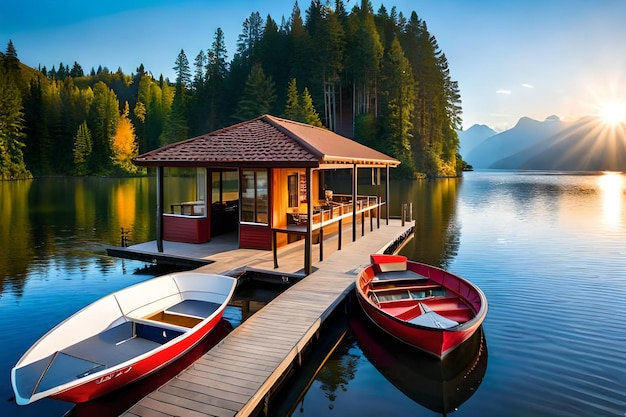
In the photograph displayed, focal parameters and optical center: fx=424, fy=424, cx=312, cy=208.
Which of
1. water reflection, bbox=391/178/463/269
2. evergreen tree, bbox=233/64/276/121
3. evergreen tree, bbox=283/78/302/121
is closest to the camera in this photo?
water reflection, bbox=391/178/463/269

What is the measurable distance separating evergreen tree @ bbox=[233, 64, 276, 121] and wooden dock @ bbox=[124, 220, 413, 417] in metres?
57.9

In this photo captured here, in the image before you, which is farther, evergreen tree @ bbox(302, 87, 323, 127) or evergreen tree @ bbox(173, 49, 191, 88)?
evergreen tree @ bbox(173, 49, 191, 88)

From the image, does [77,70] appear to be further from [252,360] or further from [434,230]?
[252,360]

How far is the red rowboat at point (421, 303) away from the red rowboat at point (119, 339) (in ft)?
12.0

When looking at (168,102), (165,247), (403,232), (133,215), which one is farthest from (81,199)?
(168,102)

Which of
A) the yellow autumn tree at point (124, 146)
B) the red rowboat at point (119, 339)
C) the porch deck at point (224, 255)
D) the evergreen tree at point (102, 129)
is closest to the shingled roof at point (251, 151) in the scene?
the porch deck at point (224, 255)

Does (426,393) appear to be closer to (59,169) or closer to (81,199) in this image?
(81,199)

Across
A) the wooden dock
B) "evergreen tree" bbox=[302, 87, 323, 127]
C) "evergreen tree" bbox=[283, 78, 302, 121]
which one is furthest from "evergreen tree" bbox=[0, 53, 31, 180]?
the wooden dock

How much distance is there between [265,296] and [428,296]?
4.80 meters

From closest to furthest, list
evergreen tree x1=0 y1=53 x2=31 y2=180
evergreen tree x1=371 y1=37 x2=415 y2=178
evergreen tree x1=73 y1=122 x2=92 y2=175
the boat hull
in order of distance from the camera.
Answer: the boat hull
evergreen tree x1=0 y1=53 x2=31 y2=180
evergreen tree x1=371 y1=37 x2=415 y2=178
evergreen tree x1=73 y1=122 x2=92 y2=175

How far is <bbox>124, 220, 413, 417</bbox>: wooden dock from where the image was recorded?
19.8 feet

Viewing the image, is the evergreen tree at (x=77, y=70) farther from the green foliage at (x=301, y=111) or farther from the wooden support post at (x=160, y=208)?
the wooden support post at (x=160, y=208)

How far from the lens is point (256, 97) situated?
67625 mm

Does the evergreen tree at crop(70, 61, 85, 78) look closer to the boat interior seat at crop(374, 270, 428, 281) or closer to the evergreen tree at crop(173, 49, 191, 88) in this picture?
the evergreen tree at crop(173, 49, 191, 88)
